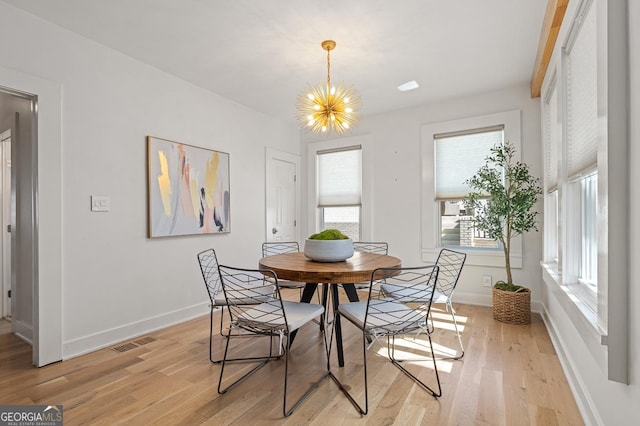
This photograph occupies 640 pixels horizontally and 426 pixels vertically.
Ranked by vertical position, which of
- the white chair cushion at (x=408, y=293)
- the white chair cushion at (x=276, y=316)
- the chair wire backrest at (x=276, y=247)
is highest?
the chair wire backrest at (x=276, y=247)

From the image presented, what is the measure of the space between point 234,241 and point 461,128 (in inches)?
128

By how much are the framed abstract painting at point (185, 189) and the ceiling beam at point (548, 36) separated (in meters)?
3.40

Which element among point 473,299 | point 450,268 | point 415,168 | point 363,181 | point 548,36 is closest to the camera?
point 548,36

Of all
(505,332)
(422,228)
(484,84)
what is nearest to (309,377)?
(505,332)

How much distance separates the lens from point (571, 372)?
2131mm

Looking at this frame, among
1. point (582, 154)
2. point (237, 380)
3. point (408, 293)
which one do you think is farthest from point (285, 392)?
point (582, 154)

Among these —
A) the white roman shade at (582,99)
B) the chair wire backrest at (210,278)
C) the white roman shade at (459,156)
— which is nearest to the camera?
the white roman shade at (582,99)

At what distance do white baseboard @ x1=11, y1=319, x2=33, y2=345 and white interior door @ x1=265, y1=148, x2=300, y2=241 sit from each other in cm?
266

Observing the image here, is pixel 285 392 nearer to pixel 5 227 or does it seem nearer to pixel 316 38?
pixel 316 38

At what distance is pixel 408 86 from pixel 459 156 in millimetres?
1145

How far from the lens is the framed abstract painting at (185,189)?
3240 mm

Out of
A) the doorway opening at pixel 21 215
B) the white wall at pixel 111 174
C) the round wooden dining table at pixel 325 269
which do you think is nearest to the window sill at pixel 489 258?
the round wooden dining table at pixel 325 269

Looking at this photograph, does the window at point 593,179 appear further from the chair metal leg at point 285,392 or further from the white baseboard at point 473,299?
the chair metal leg at point 285,392

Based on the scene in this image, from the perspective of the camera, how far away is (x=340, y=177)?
16.7ft
